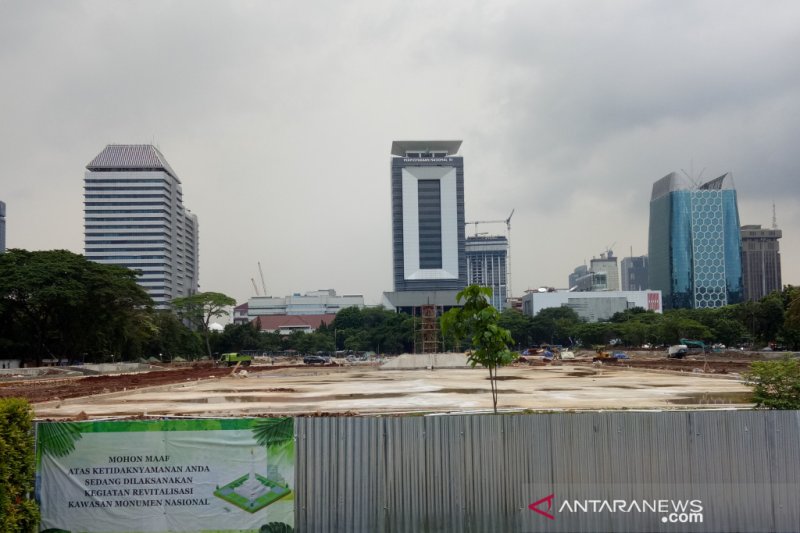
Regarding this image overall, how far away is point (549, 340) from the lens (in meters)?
173

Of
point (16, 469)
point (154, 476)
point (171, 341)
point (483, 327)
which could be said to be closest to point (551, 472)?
point (483, 327)

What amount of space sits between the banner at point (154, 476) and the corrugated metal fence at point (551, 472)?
0.79 metres

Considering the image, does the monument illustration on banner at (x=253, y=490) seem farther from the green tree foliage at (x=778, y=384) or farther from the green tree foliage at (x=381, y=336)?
the green tree foliage at (x=381, y=336)

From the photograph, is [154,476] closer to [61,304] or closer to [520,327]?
[61,304]

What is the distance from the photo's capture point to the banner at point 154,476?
407 inches

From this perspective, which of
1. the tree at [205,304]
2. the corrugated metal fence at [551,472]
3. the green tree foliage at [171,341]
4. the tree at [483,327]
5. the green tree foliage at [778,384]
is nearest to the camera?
the corrugated metal fence at [551,472]

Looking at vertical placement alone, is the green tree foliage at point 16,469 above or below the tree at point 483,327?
below

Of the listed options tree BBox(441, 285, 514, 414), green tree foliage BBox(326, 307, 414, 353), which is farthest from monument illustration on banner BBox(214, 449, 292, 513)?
green tree foliage BBox(326, 307, 414, 353)

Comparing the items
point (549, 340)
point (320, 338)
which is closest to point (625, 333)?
point (549, 340)

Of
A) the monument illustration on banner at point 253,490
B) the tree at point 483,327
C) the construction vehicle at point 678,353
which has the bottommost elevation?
the construction vehicle at point 678,353

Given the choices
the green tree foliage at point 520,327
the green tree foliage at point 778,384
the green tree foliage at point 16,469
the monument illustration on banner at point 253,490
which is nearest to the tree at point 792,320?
the green tree foliage at point 778,384

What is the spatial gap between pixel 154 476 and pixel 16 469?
6.07ft

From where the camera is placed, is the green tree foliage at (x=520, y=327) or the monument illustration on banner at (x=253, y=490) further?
the green tree foliage at (x=520, y=327)

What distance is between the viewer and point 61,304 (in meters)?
72.2
